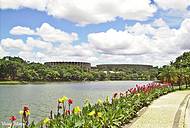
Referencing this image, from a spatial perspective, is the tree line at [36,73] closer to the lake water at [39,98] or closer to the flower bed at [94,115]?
the lake water at [39,98]

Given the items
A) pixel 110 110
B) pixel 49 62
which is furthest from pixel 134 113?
pixel 49 62

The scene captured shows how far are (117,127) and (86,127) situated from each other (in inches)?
91.0

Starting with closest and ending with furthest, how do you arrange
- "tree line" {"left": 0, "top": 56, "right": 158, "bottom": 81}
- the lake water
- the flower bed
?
the flower bed < the lake water < "tree line" {"left": 0, "top": 56, "right": 158, "bottom": 81}

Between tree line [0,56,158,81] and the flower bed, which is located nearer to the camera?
the flower bed

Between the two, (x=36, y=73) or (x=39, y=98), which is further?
(x=36, y=73)

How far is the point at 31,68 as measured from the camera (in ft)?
406

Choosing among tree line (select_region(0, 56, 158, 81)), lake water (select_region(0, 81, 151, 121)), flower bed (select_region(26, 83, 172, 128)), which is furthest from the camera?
tree line (select_region(0, 56, 158, 81))

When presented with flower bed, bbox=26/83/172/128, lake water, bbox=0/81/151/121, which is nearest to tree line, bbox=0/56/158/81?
lake water, bbox=0/81/151/121

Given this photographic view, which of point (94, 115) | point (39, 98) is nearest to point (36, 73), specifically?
point (39, 98)

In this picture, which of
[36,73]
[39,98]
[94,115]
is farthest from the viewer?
[36,73]

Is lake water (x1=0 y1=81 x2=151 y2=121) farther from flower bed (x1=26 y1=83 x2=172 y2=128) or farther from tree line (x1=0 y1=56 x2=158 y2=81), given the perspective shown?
tree line (x1=0 y1=56 x2=158 y2=81)

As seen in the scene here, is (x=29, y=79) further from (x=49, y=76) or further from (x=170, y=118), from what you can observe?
(x=170, y=118)

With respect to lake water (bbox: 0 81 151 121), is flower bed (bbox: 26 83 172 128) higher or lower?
higher

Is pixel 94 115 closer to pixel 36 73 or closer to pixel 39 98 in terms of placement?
pixel 39 98
